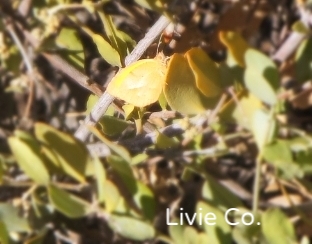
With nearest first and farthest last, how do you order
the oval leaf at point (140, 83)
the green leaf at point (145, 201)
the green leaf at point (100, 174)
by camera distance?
the oval leaf at point (140, 83) → the green leaf at point (100, 174) → the green leaf at point (145, 201)

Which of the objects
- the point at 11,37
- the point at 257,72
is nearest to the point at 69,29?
the point at 11,37

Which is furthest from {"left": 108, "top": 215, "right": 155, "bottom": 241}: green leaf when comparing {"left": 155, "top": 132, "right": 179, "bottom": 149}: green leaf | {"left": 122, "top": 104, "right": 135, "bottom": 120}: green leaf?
{"left": 122, "top": 104, "right": 135, "bottom": 120}: green leaf

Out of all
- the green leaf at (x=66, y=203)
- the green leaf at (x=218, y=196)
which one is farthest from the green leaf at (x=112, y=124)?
the green leaf at (x=218, y=196)

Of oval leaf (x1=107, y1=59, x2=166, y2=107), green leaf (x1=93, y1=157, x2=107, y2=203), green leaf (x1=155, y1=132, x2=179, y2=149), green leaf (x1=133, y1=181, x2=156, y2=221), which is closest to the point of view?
oval leaf (x1=107, y1=59, x2=166, y2=107)

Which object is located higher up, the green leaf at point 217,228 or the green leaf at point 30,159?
the green leaf at point 30,159

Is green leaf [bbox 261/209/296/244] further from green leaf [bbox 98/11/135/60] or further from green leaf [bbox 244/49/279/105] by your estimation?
green leaf [bbox 98/11/135/60]

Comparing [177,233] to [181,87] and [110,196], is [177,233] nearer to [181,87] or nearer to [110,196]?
[110,196]

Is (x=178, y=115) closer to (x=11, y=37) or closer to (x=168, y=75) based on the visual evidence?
(x=168, y=75)

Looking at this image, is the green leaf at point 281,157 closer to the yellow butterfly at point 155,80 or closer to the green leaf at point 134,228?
the green leaf at point 134,228
